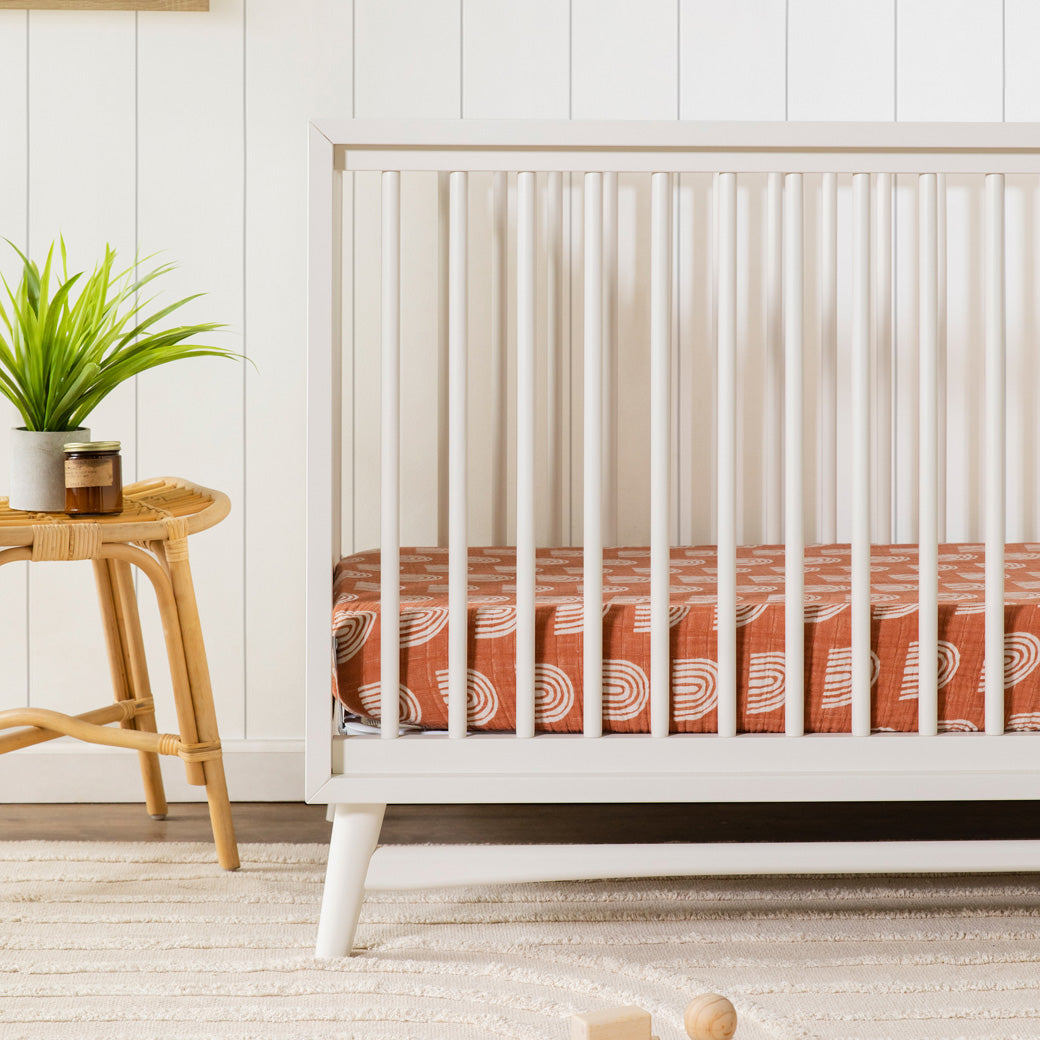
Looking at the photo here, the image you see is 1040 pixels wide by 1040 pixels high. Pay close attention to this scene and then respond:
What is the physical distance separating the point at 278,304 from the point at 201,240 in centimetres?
15

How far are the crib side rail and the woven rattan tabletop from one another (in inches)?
13.3

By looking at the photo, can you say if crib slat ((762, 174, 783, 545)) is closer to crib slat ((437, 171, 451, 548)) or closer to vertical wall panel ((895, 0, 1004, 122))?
vertical wall panel ((895, 0, 1004, 122))

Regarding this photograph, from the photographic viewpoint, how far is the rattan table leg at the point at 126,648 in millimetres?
1480

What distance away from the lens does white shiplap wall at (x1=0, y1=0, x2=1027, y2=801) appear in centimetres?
162

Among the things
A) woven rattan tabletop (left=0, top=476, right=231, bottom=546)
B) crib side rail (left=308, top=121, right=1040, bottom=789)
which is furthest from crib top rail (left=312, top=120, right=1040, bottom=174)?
woven rattan tabletop (left=0, top=476, right=231, bottom=546)

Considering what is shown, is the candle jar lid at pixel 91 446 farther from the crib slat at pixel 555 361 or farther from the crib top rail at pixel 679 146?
the crib slat at pixel 555 361

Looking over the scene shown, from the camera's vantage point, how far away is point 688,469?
1.67 metres

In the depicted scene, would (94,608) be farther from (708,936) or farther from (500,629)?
(708,936)

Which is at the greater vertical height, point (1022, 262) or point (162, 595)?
point (1022, 262)

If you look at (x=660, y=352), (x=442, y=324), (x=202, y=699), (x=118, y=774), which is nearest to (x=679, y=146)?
(x=660, y=352)

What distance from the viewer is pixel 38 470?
4.17 feet

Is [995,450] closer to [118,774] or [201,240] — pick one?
[201,240]

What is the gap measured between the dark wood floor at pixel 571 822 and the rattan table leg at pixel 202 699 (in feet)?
0.46

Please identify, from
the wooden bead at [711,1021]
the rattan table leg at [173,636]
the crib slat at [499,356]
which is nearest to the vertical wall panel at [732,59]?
the crib slat at [499,356]
